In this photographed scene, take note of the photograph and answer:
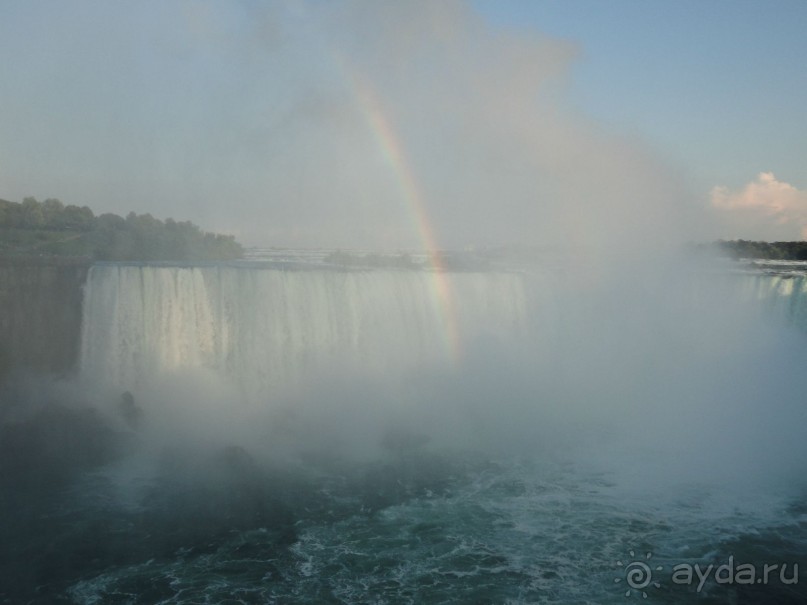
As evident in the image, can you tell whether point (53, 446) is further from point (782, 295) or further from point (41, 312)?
point (782, 295)

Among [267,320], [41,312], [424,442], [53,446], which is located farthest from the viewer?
[267,320]

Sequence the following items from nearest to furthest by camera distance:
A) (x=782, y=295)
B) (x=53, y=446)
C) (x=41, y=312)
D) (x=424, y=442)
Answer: (x=53, y=446) < (x=424, y=442) < (x=41, y=312) < (x=782, y=295)

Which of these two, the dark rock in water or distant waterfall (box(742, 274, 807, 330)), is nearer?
the dark rock in water

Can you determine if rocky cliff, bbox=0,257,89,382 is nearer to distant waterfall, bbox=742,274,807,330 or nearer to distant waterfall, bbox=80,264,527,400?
distant waterfall, bbox=80,264,527,400

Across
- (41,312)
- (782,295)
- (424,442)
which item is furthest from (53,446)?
(782,295)

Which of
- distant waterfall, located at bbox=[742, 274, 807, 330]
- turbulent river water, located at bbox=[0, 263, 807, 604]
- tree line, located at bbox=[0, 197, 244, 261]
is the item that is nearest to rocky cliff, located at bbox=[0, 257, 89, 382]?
turbulent river water, located at bbox=[0, 263, 807, 604]

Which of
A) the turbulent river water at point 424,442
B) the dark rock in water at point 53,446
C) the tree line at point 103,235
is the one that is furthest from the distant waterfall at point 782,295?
the tree line at point 103,235
